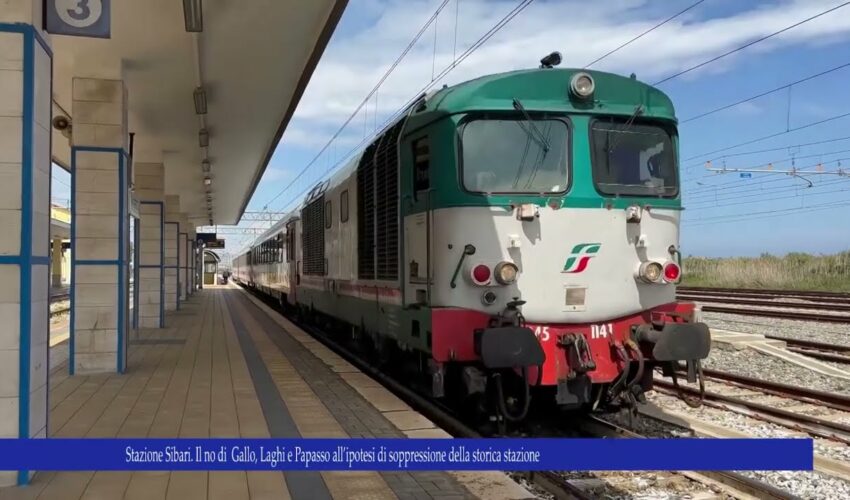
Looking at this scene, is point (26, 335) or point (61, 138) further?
point (61, 138)

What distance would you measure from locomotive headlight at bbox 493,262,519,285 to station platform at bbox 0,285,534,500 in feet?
4.49

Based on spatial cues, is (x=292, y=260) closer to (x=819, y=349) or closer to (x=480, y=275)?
(x=819, y=349)

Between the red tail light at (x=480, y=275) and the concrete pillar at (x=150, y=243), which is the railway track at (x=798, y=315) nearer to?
the red tail light at (x=480, y=275)

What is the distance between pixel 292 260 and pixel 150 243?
334 cm

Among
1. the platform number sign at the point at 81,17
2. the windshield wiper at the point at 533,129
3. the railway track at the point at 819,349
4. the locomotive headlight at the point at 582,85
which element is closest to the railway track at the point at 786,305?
the railway track at the point at 819,349

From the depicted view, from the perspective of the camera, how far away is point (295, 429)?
20.3 feet

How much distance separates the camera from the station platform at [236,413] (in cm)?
453

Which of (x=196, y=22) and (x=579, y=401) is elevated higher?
(x=196, y=22)

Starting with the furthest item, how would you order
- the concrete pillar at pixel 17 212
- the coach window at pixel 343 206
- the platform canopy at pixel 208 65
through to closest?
the coach window at pixel 343 206 → the platform canopy at pixel 208 65 → the concrete pillar at pixel 17 212

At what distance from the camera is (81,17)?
4.84 meters

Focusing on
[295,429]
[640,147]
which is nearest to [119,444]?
[295,429]

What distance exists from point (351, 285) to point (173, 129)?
7606 millimetres

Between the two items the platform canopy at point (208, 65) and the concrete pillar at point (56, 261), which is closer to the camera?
the platform canopy at point (208, 65)

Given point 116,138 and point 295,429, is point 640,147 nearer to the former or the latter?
point 295,429
